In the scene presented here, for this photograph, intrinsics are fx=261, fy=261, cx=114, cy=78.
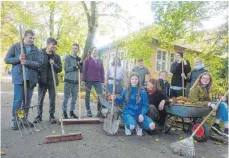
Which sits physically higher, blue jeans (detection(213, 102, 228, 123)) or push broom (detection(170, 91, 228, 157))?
blue jeans (detection(213, 102, 228, 123))

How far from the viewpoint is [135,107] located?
18.4 ft

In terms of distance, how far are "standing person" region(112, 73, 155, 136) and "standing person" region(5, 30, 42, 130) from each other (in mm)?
1770

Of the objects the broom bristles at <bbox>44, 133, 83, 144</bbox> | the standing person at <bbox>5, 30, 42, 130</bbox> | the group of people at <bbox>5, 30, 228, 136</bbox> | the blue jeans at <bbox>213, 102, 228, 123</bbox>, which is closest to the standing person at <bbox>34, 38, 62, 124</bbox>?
the group of people at <bbox>5, 30, 228, 136</bbox>

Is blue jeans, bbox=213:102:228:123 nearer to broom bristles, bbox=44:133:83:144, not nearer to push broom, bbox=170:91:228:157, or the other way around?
push broom, bbox=170:91:228:157

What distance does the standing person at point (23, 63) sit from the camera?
17.2 feet

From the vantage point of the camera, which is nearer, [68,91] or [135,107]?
[135,107]

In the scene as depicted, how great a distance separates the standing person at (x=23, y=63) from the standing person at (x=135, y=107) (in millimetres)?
1770

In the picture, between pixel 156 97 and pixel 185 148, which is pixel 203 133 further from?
pixel 156 97

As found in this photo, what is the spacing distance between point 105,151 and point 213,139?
2.58m

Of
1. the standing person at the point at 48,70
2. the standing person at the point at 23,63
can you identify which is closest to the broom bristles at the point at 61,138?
the standing person at the point at 23,63

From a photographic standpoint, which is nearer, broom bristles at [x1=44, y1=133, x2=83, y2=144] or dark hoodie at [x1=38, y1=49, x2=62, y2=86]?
broom bristles at [x1=44, y1=133, x2=83, y2=144]

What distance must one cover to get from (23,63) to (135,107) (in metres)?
2.47

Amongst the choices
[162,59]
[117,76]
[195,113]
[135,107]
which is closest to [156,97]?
[135,107]

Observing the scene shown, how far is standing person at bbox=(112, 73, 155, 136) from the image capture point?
5.39 metres
